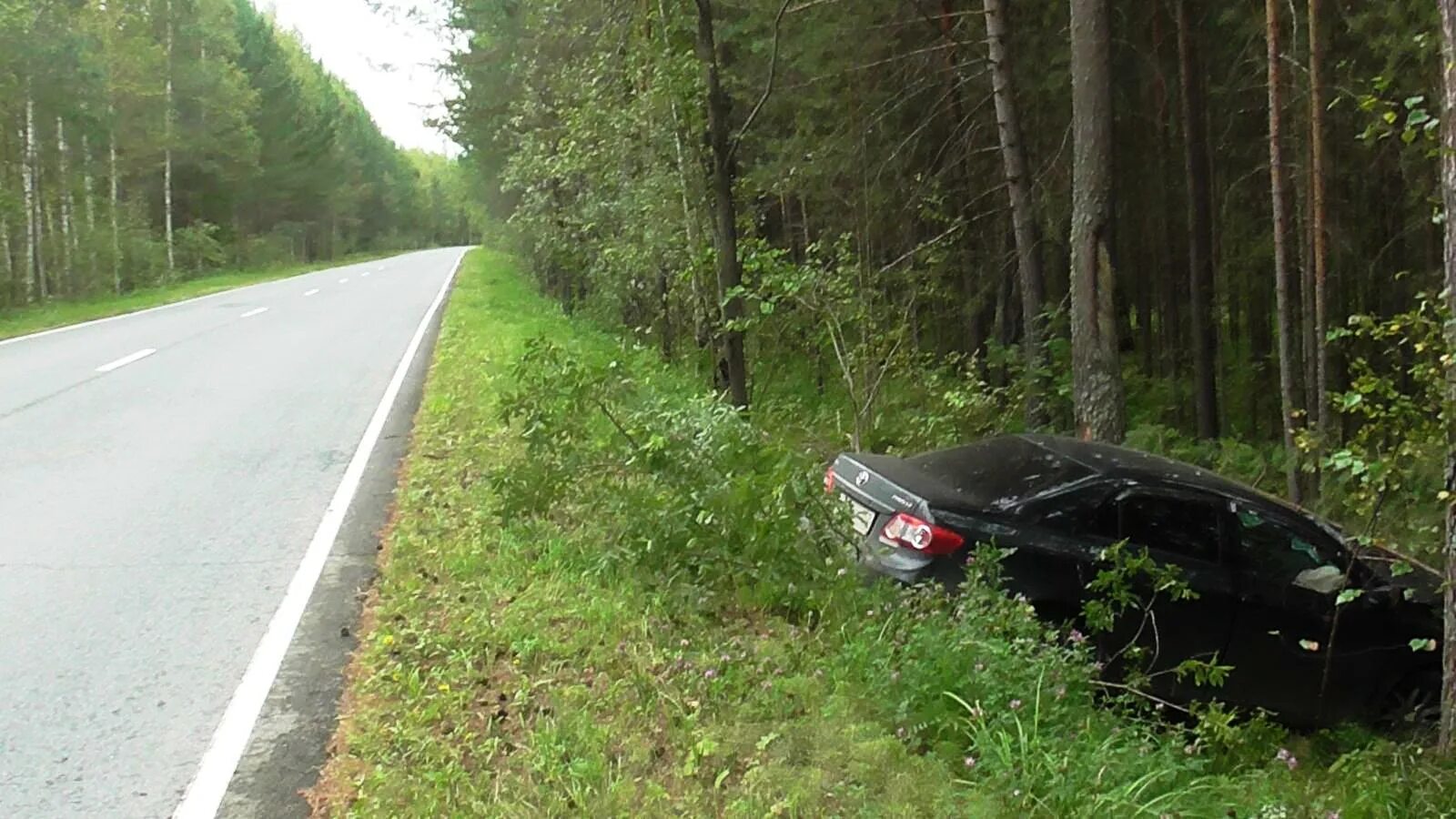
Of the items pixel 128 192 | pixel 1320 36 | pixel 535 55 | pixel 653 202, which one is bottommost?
pixel 653 202

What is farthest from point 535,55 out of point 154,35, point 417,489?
point 154,35

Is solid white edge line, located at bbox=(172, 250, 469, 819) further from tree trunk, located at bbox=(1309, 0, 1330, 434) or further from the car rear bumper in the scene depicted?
tree trunk, located at bbox=(1309, 0, 1330, 434)

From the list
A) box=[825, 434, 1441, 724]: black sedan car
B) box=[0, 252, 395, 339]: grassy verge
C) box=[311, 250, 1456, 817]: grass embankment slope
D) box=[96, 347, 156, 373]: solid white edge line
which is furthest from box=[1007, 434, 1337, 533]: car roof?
box=[0, 252, 395, 339]: grassy verge

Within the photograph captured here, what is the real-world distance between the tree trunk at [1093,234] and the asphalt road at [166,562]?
6.16m

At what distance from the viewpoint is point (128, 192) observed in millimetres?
45688

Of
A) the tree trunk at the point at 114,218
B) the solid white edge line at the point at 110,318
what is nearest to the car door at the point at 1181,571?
the solid white edge line at the point at 110,318

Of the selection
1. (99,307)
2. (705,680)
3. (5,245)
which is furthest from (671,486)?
(5,245)

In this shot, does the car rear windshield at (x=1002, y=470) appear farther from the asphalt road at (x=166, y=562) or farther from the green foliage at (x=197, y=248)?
the green foliage at (x=197, y=248)

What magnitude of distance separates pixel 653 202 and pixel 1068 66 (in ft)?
16.6

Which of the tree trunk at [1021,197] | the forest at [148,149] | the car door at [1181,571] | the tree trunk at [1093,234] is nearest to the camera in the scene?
the car door at [1181,571]

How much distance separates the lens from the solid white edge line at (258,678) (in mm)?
4172

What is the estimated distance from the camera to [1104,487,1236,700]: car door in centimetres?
628

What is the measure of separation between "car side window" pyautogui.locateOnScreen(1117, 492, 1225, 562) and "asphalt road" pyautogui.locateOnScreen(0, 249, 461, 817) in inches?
168

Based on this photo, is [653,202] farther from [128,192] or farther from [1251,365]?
[128,192]
